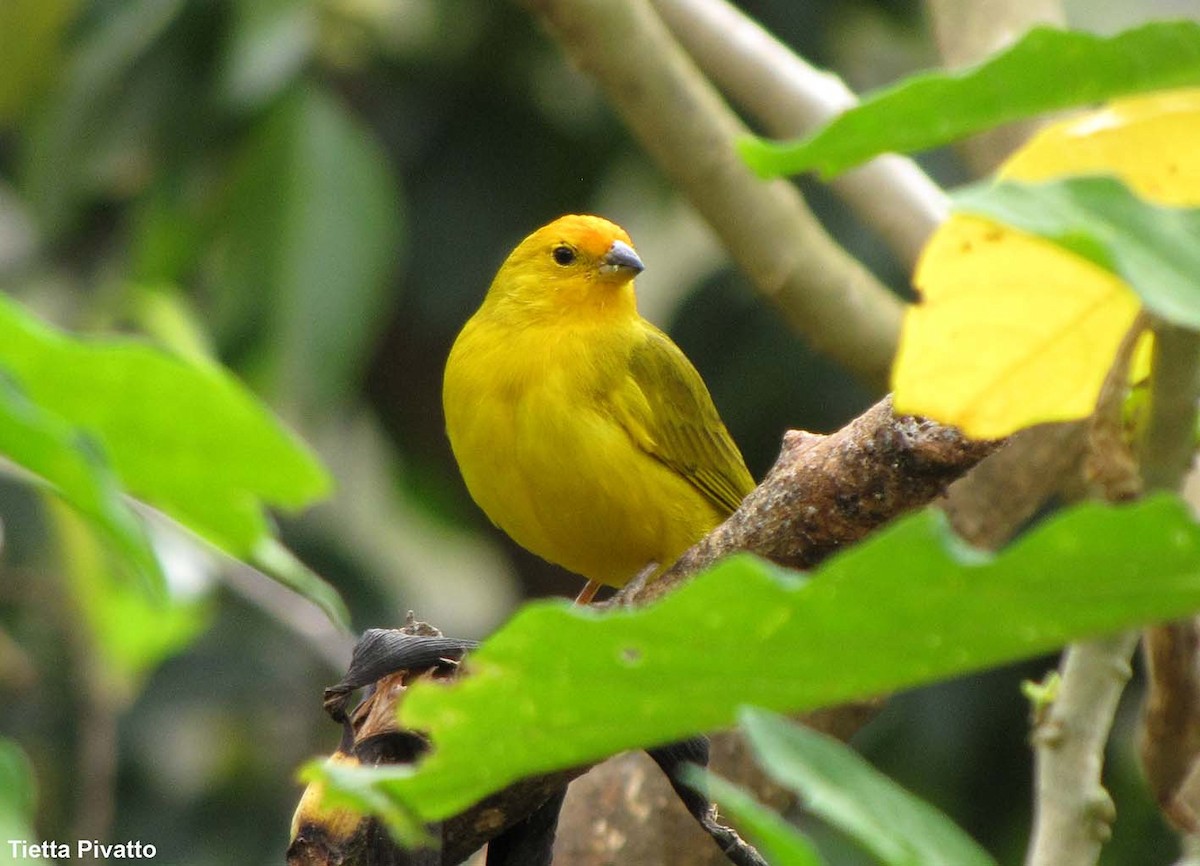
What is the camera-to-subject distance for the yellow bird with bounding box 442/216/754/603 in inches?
117

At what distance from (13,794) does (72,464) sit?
0.62 ft

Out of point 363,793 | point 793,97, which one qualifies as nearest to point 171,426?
point 363,793

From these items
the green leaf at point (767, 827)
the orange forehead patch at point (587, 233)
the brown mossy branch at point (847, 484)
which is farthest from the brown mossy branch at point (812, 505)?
the orange forehead patch at point (587, 233)

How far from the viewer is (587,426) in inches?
120

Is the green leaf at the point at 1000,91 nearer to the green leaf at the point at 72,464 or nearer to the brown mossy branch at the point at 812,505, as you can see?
the green leaf at the point at 72,464

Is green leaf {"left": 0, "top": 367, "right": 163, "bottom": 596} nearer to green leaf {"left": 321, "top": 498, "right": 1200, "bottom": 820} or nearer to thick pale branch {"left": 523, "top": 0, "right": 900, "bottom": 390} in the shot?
green leaf {"left": 321, "top": 498, "right": 1200, "bottom": 820}

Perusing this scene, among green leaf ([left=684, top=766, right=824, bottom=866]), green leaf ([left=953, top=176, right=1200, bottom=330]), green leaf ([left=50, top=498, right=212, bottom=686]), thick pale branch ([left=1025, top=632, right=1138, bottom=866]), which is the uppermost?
green leaf ([left=953, top=176, right=1200, bottom=330])

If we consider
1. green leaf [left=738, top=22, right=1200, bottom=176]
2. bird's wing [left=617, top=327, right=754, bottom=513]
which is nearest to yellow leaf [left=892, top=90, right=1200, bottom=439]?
green leaf [left=738, top=22, right=1200, bottom=176]

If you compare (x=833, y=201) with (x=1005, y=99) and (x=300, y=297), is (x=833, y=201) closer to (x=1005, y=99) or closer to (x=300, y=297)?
(x=300, y=297)

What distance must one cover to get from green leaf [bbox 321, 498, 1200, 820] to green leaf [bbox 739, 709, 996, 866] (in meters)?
0.04

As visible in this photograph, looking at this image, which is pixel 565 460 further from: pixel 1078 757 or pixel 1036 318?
pixel 1036 318

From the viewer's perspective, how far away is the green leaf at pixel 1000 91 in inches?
29.4

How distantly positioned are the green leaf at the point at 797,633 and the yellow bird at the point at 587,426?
6.99ft

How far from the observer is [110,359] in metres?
1.10
